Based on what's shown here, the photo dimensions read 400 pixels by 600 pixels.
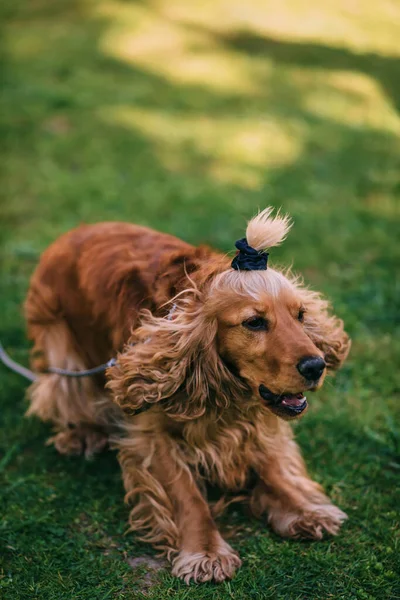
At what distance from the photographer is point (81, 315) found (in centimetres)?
370

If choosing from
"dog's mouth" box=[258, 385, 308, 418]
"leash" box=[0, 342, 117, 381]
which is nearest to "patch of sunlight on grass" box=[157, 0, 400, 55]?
"leash" box=[0, 342, 117, 381]

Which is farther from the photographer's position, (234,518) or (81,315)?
(81,315)

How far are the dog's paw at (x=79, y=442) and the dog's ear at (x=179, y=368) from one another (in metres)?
0.84

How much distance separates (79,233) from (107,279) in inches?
20.3

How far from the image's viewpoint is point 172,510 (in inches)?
125

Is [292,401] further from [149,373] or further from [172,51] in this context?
[172,51]

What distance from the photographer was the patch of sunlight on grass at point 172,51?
9.25 meters

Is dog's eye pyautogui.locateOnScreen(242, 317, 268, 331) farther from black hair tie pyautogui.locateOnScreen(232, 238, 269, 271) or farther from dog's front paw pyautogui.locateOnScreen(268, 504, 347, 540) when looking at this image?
dog's front paw pyautogui.locateOnScreen(268, 504, 347, 540)

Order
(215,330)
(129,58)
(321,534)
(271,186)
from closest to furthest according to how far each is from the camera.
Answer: (215,330) → (321,534) → (271,186) → (129,58)

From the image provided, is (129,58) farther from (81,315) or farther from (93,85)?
(81,315)

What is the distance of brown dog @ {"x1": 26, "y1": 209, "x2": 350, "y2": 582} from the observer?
281 centimetres

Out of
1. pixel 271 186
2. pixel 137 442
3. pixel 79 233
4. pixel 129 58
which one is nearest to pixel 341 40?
pixel 129 58

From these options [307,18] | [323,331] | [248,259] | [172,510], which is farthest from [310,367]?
[307,18]

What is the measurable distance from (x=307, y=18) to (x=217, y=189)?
18.9 ft
